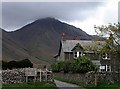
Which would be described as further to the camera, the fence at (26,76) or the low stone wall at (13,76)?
the low stone wall at (13,76)

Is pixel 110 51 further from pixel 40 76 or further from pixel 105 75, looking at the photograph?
pixel 40 76

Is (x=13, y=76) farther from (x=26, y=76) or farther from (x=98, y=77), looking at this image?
(x=98, y=77)

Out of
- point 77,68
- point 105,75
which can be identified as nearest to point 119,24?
point 105,75

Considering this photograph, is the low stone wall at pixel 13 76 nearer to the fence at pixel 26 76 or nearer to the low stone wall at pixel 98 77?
the fence at pixel 26 76

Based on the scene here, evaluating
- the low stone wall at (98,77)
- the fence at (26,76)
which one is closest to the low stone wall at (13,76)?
the fence at (26,76)

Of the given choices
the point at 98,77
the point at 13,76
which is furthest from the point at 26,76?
the point at 98,77

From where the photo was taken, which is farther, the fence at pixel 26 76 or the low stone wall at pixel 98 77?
the fence at pixel 26 76

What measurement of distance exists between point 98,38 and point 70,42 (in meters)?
38.1

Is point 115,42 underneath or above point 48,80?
above

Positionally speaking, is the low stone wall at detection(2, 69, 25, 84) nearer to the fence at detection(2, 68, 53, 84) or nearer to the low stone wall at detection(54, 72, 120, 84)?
the fence at detection(2, 68, 53, 84)

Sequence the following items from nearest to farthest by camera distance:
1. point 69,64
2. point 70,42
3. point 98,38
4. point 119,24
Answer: point 119,24 → point 98,38 → point 69,64 → point 70,42

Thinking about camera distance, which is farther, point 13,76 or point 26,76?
point 13,76

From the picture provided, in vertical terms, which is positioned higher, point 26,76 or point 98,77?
point 26,76

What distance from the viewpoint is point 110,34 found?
3953 centimetres
